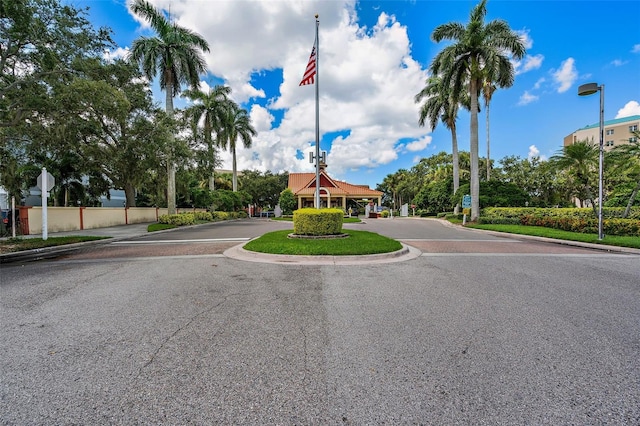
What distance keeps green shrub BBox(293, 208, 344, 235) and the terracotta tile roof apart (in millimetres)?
25232

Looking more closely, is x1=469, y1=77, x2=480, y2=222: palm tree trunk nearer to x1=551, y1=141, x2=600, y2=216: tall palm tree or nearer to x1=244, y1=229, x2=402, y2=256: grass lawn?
x1=551, y1=141, x2=600, y2=216: tall palm tree

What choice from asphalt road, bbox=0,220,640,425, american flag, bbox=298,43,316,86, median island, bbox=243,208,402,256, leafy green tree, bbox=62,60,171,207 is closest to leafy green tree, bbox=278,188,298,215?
leafy green tree, bbox=62,60,171,207

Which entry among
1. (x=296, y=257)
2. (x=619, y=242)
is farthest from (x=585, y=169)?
(x=296, y=257)

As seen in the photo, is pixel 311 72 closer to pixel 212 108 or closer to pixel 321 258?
pixel 321 258

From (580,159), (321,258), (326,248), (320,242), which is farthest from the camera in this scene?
(580,159)

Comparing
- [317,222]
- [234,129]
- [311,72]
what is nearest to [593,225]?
[317,222]

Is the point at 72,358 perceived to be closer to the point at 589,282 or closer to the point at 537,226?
the point at 589,282

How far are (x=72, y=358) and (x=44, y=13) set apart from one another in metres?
12.5

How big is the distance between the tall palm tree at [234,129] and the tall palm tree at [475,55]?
2140cm

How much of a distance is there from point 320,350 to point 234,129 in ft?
120

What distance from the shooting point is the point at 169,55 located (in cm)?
2166

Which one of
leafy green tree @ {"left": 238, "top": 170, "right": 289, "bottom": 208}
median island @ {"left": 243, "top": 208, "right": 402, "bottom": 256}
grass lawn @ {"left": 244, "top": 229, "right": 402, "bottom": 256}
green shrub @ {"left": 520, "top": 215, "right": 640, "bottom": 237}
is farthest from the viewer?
leafy green tree @ {"left": 238, "top": 170, "right": 289, "bottom": 208}

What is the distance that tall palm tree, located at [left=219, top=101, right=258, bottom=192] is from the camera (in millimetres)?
32781

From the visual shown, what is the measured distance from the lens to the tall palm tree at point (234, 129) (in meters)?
32.8
